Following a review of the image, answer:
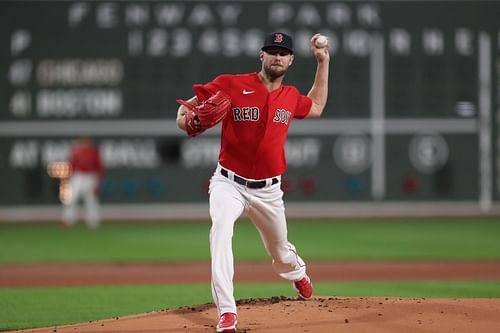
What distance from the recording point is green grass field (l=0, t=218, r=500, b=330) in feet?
23.9

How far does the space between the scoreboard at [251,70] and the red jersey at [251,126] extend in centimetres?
1116

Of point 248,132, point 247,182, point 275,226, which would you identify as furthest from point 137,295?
point 248,132

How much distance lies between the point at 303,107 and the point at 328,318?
1334 mm

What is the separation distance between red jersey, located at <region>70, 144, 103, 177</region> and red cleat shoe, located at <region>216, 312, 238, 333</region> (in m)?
10.8

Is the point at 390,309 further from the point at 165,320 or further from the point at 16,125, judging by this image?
the point at 16,125

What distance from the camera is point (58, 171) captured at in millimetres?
17406

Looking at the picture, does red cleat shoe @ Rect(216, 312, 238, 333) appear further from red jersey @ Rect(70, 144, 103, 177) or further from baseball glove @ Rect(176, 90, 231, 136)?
red jersey @ Rect(70, 144, 103, 177)

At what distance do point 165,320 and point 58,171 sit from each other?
1221 cm

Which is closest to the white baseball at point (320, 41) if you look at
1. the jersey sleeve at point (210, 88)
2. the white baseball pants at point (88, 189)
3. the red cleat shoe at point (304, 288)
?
the jersey sleeve at point (210, 88)

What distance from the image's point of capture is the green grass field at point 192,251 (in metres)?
7.28

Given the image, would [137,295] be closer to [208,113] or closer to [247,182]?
[247,182]

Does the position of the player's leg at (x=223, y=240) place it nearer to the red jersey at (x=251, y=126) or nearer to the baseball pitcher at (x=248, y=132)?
the baseball pitcher at (x=248, y=132)

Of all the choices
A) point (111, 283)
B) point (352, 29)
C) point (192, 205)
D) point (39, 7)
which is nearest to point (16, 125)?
point (39, 7)

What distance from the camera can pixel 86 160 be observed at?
51.3 feet
